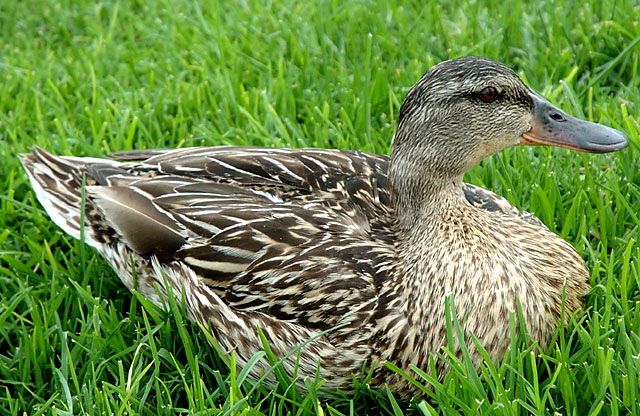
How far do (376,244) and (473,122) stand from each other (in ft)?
1.95

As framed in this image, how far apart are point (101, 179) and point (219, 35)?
1869mm

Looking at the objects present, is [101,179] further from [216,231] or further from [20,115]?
[20,115]

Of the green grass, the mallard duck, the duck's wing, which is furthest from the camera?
the duck's wing

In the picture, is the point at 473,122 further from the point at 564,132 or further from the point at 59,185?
the point at 59,185

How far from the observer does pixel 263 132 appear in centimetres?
468

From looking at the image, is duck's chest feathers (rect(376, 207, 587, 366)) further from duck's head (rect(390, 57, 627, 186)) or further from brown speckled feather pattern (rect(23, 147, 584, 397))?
duck's head (rect(390, 57, 627, 186))

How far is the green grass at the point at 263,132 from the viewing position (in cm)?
309

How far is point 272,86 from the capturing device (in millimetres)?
5078

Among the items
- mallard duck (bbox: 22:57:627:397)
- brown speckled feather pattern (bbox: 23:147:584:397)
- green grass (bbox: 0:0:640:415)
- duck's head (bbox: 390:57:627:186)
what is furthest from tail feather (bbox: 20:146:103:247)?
duck's head (bbox: 390:57:627:186)

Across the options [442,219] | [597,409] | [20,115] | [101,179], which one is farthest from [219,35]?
[597,409]

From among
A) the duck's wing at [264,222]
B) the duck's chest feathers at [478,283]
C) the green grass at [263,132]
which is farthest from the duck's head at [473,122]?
the green grass at [263,132]

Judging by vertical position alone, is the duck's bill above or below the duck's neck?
above

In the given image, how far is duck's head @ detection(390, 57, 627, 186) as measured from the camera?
3213mm

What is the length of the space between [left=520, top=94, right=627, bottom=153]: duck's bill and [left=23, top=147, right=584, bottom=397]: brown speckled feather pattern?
1.27ft
